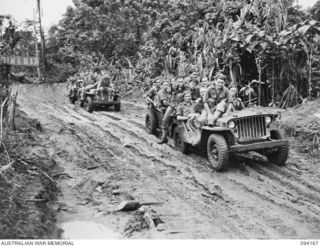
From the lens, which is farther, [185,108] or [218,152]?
[185,108]

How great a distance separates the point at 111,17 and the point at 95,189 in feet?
49.6

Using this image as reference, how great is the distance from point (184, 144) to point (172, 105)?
3.61 ft

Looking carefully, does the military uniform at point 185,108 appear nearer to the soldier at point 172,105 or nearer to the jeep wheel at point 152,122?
the soldier at point 172,105

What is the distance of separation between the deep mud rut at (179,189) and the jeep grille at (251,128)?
0.57m

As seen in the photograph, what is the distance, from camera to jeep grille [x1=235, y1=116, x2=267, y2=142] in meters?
7.18

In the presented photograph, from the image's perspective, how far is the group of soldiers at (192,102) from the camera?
25.2 feet

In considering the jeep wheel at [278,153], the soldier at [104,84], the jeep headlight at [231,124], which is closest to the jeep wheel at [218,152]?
the jeep headlight at [231,124]

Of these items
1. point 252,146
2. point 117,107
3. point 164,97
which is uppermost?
point 164,97

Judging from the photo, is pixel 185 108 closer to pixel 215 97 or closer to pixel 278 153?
pixel 215 97

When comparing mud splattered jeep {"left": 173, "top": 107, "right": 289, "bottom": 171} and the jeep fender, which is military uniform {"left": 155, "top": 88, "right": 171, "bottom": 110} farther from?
mud splattered jeep {"left": 173, "top": 107, "right": 289, "bottom": 171}

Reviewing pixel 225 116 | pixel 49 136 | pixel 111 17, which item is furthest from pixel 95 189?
pixel 111 17

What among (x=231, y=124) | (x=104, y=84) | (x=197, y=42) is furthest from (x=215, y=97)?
(x=197, y=42)

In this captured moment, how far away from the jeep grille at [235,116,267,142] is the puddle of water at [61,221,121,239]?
3094mm

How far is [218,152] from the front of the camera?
23.4 ft
